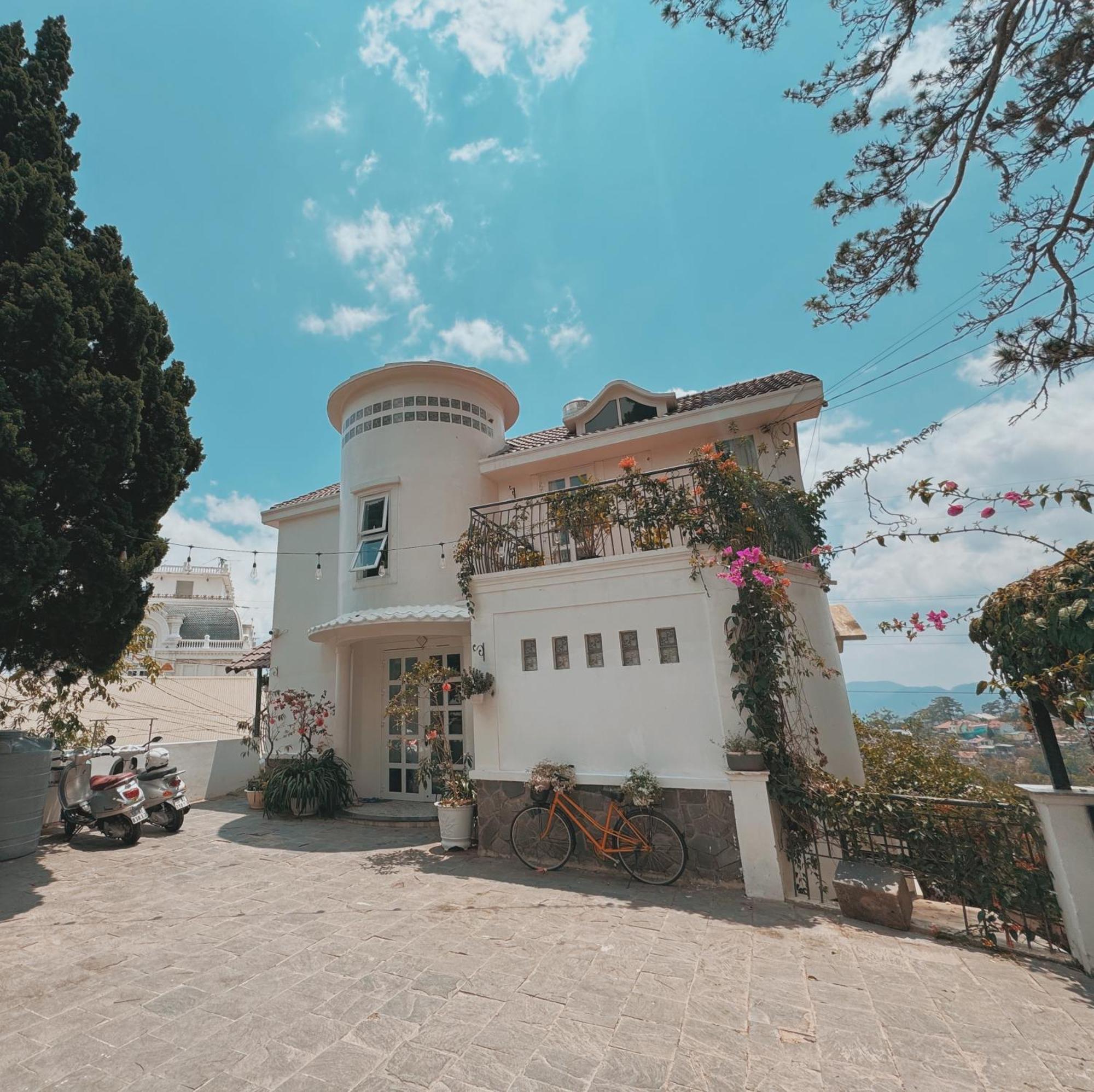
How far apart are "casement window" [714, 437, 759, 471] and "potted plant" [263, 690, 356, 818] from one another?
9113 mm

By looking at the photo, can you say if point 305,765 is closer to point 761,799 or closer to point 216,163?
point 761,799

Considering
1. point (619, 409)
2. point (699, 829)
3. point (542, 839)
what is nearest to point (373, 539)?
point (619, 409)

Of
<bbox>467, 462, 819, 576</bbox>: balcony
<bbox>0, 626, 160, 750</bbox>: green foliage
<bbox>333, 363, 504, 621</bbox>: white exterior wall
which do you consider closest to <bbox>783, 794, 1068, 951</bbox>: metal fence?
<bbox>467, 462, 819, 576</bbox>: balcony

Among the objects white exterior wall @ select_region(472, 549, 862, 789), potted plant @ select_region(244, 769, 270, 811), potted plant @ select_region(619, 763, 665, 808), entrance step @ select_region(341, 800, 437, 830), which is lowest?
entrance step @ select_region(341, 800, 437, 830)

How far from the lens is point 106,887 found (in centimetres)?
611

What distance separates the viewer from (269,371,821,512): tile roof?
9.05m

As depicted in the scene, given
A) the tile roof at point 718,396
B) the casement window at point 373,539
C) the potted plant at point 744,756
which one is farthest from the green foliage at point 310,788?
the potted plant at point 744,756

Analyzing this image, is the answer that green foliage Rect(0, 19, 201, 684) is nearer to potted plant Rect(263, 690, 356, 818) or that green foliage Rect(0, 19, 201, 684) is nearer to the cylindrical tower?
the cylindrical tower

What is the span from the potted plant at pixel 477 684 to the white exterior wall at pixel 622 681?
109 mm

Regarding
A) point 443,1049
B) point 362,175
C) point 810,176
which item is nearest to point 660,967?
point 443,1049

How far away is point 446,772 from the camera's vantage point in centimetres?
783

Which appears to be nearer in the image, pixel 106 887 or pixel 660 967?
pixel 660 967

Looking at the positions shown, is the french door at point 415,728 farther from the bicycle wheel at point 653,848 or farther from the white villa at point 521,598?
the bicycle wheel at point 653,848

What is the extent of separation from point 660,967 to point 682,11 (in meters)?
7.95
